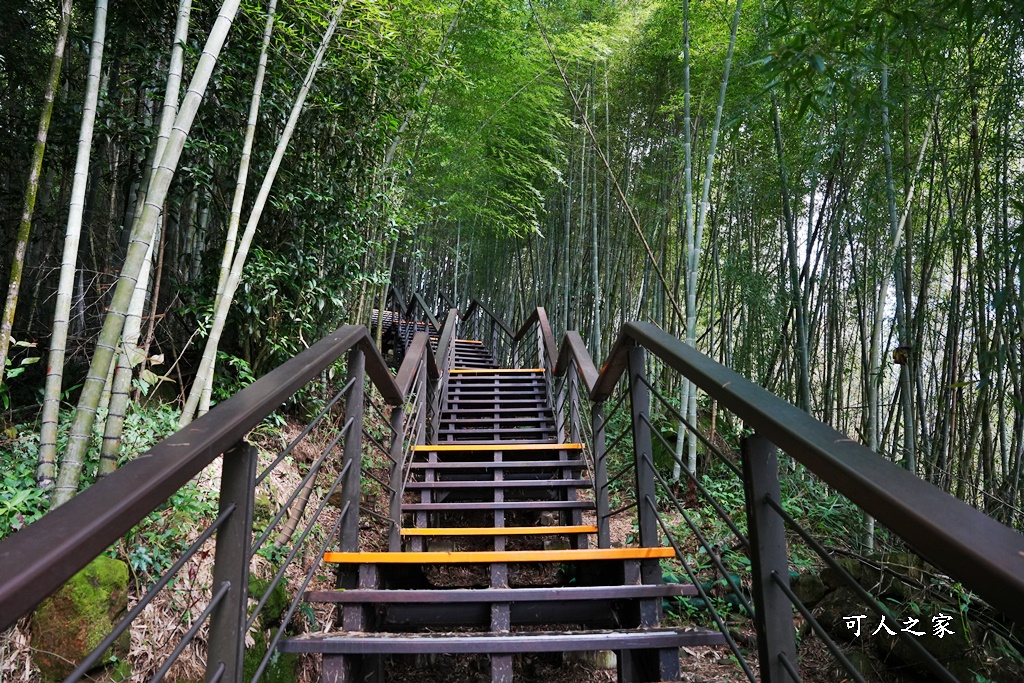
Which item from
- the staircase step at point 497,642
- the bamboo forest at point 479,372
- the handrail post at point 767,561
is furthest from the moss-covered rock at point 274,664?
the handrail post at point 767,561

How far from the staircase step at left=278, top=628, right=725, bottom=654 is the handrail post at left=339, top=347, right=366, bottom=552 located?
0.38 meters

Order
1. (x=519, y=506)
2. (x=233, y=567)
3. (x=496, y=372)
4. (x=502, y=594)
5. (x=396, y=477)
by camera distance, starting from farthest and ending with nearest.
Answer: (x=496, y=372)
(x=519, y=506)
(x=396, y=477)
(x=502, y=594)
(x=233, y=567)

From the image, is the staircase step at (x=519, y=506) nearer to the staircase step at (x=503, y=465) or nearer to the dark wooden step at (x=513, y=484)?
the dark wooden step at (x=513, y=484)

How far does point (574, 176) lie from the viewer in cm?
668

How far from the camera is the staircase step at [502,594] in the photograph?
→ 4.72 ft

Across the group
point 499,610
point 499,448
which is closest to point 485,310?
point 499,448

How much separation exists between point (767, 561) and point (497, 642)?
0.66m

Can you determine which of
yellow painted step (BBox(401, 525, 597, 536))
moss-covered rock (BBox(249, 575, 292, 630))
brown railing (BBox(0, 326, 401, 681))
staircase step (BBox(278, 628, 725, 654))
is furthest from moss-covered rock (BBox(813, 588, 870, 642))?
brown railing (BBox(0, 326, 401, 681))

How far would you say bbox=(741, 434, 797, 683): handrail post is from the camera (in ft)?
3.02

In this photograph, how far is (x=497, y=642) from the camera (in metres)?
1.31

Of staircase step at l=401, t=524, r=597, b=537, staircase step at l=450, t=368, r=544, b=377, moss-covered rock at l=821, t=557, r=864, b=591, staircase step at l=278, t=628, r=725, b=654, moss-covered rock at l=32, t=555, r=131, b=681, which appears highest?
staircase step at l=450, t=368, r=544, b=377

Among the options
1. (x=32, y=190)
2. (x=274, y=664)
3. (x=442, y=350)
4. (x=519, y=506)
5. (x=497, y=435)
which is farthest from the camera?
(x=442, y=350)

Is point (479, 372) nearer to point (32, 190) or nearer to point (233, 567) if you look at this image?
point (32, 190)

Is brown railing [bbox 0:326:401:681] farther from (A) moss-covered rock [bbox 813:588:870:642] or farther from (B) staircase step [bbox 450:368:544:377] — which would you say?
(B) staircase step [bbox 450:368:544:377]
